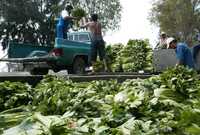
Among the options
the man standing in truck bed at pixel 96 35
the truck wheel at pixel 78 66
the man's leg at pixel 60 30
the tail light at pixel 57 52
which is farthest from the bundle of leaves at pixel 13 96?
the truck wheel at pixel 78 66

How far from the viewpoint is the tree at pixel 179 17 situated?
61.8m

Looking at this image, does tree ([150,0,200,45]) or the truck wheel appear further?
tree ([150,0,200,45])

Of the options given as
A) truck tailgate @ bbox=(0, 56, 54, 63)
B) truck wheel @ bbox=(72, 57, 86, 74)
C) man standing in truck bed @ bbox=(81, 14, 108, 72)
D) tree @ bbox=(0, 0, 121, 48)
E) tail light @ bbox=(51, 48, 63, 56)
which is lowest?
truck wheel @ bbox=(72, 57, 86, 74)

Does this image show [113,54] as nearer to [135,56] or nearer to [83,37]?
[83,37]

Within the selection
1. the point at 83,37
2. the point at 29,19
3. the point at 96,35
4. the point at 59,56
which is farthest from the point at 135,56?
the point at 29,19

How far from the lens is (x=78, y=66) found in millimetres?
21469

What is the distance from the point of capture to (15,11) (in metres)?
57.7

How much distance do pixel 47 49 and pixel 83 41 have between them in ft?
7.55

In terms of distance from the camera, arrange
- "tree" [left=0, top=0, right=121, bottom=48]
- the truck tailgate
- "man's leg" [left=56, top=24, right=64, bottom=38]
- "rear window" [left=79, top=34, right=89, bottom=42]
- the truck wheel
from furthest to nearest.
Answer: "tree" [left=0, top=0, right=121, bottom=48] → "rear window" [left=79, top=34, right=89, bottom=42] → the truck wheel → the truck tailgate → "man's leg" [left=56, top=24, right=64, bottom=38]

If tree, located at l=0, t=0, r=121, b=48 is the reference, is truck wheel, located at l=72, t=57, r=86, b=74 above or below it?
below

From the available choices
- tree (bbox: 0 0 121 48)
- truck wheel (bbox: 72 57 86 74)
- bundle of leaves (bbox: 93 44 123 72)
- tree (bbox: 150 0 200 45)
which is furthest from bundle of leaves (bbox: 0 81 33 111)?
tree (bbox: 150 0 200 45)

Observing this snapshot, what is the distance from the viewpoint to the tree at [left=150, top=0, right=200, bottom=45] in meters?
61.8

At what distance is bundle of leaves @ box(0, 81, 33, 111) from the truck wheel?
609 inches

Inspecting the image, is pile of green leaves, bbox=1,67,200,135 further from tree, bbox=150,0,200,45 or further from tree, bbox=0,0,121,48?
tree, bbox=150,0,200,45
